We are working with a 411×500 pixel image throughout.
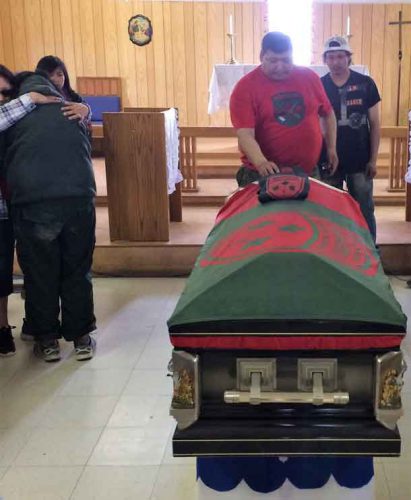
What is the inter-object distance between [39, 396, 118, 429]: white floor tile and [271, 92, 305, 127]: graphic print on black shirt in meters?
1.31

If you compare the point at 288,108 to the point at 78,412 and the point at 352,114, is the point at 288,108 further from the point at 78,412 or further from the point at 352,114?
the point at 78,412

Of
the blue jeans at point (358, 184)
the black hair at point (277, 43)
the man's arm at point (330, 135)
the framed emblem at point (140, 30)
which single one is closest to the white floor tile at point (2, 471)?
the black hair at point (277, 43)

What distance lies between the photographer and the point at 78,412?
2.55 metres

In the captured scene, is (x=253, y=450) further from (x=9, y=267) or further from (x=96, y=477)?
(x=9, y=267)

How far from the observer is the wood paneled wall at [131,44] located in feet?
27.2

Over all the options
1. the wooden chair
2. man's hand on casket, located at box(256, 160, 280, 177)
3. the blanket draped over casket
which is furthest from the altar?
Answer: the blanket draped over casket

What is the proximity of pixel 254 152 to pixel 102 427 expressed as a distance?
1174mm

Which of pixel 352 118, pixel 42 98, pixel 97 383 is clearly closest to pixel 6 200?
pixel 42 98

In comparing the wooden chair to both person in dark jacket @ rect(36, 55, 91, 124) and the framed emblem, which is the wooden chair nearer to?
the framed emblem

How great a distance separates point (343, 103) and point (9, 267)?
1868 mm

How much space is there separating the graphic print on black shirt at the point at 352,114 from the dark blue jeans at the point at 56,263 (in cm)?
137

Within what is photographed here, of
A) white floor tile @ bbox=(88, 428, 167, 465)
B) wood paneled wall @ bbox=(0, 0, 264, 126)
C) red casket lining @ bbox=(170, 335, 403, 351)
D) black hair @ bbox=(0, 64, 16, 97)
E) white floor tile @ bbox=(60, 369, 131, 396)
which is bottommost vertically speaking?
white floor tile @ bbox=(60, 369, 131, 396)

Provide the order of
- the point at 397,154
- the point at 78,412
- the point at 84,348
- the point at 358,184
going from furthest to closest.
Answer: the point at 397,154, the point at 358,184, the point at 84,348, the point at 78,412

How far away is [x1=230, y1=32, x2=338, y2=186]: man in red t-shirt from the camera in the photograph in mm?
2496
